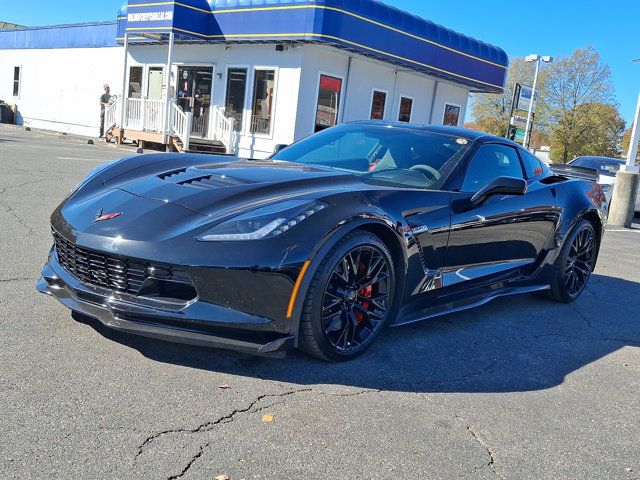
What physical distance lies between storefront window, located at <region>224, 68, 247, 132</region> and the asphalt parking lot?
1421cm

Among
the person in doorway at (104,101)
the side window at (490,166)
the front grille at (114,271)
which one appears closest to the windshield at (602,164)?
the side window at (490,166)

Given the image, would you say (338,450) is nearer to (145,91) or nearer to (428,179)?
(428,179)

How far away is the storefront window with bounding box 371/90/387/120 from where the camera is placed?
61.7ft

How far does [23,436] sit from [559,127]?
146 ft

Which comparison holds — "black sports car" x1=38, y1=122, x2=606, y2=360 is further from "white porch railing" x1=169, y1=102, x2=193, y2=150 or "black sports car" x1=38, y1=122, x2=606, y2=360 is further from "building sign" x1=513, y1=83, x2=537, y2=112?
"building sign" x1=513, y1=83, x2=537, y2=112

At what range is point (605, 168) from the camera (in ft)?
50.1

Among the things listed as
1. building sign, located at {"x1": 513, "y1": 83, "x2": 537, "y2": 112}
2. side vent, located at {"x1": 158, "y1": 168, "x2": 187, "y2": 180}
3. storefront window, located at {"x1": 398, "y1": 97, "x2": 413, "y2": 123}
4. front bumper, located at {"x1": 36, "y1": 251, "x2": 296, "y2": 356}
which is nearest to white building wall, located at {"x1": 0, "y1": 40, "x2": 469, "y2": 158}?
storefront window, located at {"x1": 398, "y1": 97, "x2": 413, "y2": 123}

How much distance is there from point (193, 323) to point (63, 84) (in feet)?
83.5

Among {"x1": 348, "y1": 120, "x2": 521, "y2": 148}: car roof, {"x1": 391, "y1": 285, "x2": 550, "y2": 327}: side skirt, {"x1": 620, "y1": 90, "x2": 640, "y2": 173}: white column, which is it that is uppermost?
{"x1": 620, "y1": 90, "x2": 640, "y2": 173}: white column

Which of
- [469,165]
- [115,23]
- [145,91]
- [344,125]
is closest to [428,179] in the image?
[469,165]

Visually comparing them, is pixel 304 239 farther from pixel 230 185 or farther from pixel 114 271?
pixel 114 271

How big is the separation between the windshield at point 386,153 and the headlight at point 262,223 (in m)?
0.90

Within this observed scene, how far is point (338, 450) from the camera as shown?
2453 mm

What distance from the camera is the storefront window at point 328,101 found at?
17.1 meters
